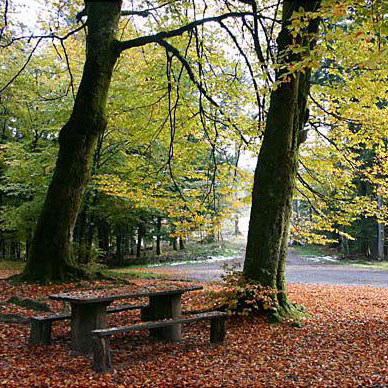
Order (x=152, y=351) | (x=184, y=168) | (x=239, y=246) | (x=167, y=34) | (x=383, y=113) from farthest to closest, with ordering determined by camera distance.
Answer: (x=239, y=246), (x=184, y=168), (x=383, y=113), (x=167, y=34), (x=152, y=351)

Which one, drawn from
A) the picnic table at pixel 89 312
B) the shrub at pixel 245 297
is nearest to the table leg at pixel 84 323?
Result: the picnic table at pixel 89 312

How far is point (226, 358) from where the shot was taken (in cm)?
493

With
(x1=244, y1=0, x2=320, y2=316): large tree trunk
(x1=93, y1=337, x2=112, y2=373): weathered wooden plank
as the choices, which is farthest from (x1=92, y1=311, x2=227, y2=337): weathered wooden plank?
(x1=244, y1=0, x2=320, y2=316): large tree trunk

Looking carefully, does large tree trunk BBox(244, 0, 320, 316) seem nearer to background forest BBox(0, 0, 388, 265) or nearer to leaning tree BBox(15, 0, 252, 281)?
background forest BBox(0, 0, 388, 265)

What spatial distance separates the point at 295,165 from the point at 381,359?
10.8ft

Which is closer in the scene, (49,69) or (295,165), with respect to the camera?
(295,165)

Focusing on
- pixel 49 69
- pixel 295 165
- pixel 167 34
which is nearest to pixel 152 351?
pixel 295 165

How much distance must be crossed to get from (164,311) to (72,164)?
4.72 metres

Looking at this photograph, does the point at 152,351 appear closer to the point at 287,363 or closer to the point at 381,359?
the point at 287,363

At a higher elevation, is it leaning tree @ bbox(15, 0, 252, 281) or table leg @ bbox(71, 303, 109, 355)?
leaning tree @ bbox(15, 0, 252, 281)

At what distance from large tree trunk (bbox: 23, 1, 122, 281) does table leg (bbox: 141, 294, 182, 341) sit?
401 cm

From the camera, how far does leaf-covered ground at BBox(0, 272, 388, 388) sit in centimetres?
411

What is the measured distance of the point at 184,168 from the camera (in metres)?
14.4

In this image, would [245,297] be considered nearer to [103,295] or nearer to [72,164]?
[103,295]
